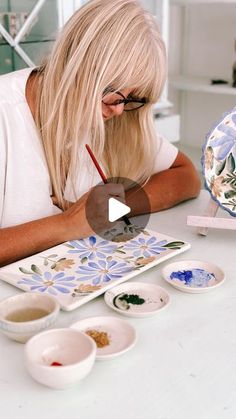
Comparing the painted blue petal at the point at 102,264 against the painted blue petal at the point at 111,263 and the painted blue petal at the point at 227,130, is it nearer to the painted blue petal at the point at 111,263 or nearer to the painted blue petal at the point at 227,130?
the painted blue petal at the point at 111,263

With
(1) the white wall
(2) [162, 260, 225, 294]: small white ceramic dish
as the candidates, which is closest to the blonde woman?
(2) [162, 260, 225, 294]: small white ceramic dish

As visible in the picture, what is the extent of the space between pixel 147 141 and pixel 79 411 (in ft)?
2.86

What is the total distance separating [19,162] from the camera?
1.26 metres

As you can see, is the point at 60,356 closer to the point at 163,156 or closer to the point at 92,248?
the point at 92,248

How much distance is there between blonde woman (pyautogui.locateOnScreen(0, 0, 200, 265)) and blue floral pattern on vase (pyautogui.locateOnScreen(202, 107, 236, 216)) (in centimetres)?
17

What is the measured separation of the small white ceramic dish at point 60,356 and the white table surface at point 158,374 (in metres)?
0.03

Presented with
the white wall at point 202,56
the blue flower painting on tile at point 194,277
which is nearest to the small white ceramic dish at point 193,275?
the blue flower painting on tile at point 194,277

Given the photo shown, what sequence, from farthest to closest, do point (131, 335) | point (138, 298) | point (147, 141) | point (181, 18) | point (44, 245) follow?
point (181, 18) → point (147, 141) → point (44, 245) → point (138, 298) → point (131, 335)

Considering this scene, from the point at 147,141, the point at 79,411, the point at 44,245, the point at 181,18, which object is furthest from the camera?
the point at 181,18

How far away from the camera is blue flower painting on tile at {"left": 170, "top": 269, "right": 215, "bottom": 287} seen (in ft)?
3.32

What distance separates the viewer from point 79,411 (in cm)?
69

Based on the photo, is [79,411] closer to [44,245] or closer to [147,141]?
[44,245]

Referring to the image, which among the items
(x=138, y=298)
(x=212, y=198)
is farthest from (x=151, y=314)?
(x=212, y=198)

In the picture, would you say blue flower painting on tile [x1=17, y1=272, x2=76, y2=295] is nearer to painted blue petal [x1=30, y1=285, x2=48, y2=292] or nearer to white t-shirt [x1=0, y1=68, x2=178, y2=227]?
painted blue petal [x1=30, y1=285, x2=48, y2=292]
